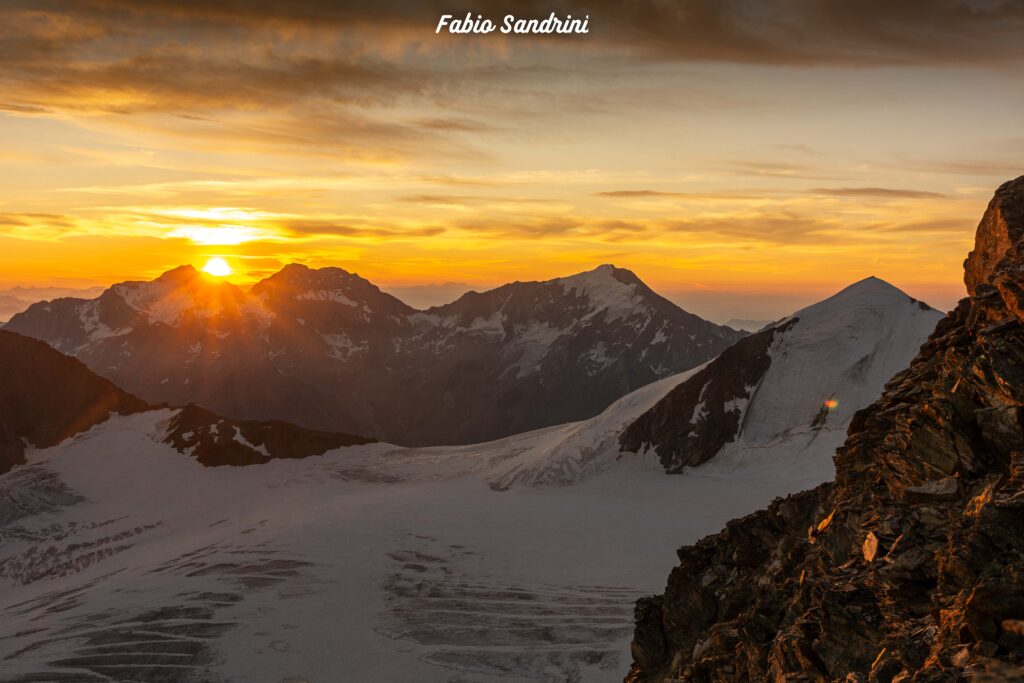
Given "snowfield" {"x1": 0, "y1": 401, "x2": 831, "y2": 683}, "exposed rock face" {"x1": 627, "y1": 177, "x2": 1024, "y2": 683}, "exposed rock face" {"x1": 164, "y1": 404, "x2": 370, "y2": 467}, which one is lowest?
"snowfield" {"x1": 0, "y1": 401, "x2": 831, "y2": 683}

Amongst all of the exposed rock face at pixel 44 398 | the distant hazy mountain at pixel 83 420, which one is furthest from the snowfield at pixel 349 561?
the exposed rock face at pixel 44 398

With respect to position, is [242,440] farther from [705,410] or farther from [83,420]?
[705,410]

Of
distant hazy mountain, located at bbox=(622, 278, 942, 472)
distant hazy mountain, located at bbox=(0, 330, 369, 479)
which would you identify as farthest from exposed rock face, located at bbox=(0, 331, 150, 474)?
distant hazy mountain, located at bbox=(622, 278, 942, 472)

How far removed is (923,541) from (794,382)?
10190cm

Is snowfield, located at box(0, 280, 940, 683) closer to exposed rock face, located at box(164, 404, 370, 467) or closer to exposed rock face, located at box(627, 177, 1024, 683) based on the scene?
exposed rock face, located at box(164, 404, 370, 467)

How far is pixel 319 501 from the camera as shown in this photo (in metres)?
124

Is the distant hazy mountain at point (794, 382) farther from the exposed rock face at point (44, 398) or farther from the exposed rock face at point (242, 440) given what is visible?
the exposed rock face at point (44, 398)

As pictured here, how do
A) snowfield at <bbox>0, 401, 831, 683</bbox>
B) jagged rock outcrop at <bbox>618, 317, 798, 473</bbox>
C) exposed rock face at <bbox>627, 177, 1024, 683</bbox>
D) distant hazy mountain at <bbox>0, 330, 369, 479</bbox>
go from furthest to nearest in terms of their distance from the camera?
distant hazy mountain at <bbox>0, 330, 369, 479</bbox>, jagged rock outcrop at <bbox>618, 317, 798, 473</bbox>, snowfield at <bbox>0, 401, 831, 683</bbox>, exposed rock face at <bbox>627, 177, 1024, 683</bbox>

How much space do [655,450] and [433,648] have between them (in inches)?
2294

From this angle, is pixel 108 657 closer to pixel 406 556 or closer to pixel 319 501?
pixel 406 556

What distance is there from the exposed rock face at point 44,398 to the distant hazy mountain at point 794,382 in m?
109

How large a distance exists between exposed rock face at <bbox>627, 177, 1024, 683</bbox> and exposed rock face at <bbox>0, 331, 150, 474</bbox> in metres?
159

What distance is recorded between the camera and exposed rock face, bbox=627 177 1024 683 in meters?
16.1

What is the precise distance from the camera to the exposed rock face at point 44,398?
165500 mm
